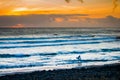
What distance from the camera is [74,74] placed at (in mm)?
10797

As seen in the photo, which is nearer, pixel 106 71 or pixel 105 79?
pixel 105 79

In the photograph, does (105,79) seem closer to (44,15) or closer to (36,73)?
(36,73)

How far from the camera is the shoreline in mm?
10211

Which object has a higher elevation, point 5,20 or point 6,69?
point 5,20

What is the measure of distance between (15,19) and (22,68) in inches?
1580

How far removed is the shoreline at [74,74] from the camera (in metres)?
10.2

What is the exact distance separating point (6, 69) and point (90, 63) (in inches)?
156

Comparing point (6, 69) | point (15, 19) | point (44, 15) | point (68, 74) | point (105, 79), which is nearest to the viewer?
point (105, 79)

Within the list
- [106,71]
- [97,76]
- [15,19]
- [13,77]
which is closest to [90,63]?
[106,71]

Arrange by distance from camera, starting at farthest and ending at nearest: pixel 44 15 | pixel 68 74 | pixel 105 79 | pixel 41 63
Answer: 1. pixel 44 15
2. pixel 41 63
3. pixel 68 74
4. pixel 105 79

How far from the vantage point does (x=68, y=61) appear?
14.2m

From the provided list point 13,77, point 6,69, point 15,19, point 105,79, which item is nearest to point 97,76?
point 105,79

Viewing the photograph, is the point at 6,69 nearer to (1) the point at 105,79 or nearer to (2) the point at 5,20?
(1) the point at 105,79

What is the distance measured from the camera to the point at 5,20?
53.2m
